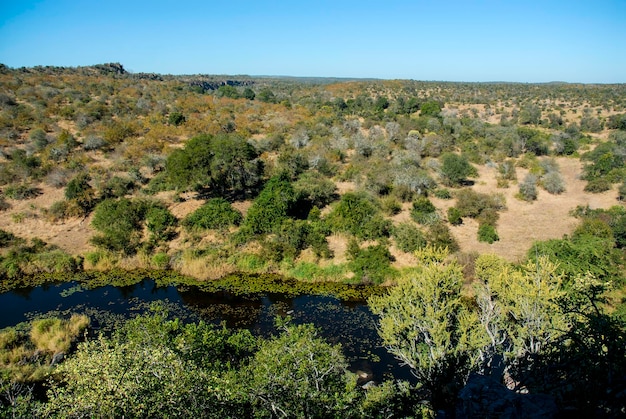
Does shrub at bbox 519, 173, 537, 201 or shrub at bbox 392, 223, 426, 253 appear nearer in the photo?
shrub at bbox 392, 223, 426, 253

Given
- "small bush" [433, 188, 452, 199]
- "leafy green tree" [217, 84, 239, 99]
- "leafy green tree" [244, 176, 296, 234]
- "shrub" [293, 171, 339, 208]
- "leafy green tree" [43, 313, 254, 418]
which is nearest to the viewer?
"leafy green tree" [43, 313, 254, 418]

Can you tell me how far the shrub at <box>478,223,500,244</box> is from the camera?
29.8 metres

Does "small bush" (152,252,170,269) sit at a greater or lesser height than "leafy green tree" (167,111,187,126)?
lesser

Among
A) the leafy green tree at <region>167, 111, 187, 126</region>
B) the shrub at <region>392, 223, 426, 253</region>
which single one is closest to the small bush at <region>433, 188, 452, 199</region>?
the shrub at <region>392, 223, 426, 253</region>

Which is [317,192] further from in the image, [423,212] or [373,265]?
[373,265]

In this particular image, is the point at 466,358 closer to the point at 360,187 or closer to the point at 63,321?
the point at 63,321

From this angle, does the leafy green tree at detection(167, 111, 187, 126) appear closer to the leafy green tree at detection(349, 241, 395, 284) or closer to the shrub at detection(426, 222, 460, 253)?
the leafy green tree at detection(349, 241, 395, 284)

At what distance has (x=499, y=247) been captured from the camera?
2916 cm

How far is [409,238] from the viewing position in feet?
93.6

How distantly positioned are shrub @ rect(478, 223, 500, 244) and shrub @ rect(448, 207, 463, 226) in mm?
2126

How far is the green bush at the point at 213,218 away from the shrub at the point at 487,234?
18866 millimetres

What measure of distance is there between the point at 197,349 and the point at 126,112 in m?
51.8

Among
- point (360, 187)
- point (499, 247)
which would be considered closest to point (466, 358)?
point (499, 247)

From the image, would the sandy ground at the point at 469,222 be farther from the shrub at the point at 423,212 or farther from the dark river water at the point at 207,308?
the dark river water at the point at 207,308
